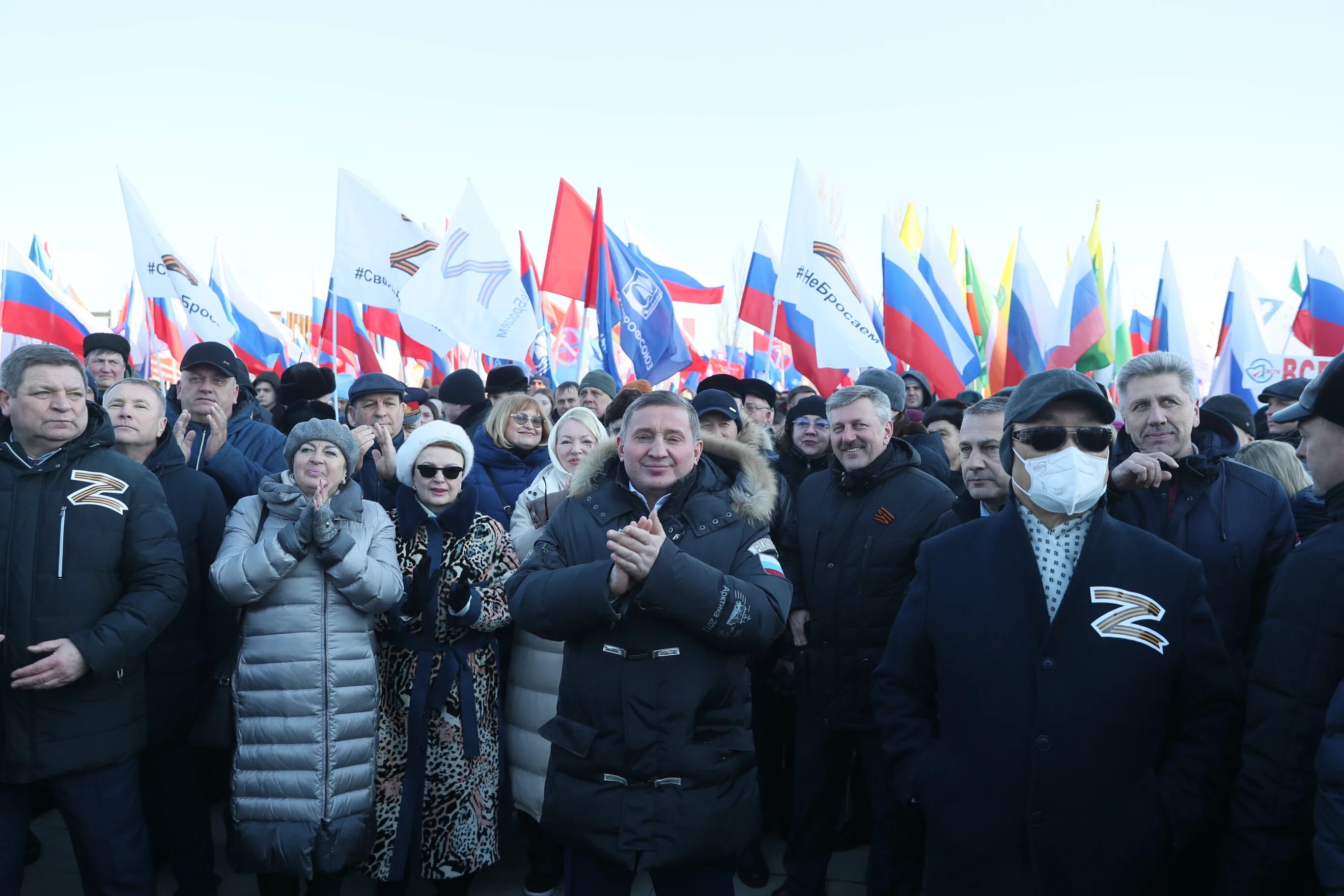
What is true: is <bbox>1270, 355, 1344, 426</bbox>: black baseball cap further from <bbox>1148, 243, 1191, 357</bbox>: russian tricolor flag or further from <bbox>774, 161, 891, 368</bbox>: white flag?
<bbox>1148, 243, 1191, 357</bbox>: russian tricolor flag

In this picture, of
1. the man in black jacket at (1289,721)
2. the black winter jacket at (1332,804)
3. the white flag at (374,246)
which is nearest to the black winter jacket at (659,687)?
the man in black jacket at (1289,721)

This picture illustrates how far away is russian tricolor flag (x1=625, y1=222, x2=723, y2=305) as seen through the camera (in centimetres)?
976

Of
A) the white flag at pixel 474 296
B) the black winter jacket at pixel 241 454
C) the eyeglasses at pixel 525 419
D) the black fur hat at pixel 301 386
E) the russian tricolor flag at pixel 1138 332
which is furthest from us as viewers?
the russian tricolor flag at pixel 1138 332

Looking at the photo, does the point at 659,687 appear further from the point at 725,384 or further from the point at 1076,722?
the point at 725,384

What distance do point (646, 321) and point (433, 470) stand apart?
5.50 m

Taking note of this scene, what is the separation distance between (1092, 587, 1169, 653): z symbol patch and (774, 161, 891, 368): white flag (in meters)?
5.55

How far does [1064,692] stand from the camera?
220 centimetres

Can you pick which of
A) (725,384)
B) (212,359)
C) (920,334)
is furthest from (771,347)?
(212,359)

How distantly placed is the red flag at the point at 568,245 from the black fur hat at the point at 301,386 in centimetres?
313

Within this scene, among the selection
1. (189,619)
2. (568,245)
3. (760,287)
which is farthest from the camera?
(760,287)

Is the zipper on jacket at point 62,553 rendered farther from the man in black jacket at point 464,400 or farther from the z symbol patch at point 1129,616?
the z symbol patch at point 1129,616

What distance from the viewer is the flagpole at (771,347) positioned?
8391 millimetres

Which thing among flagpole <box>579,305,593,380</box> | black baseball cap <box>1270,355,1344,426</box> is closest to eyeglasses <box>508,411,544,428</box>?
black baseball cap <box>1270,355,1344,426</box>

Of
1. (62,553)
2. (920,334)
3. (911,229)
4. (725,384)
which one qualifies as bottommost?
(62,553)
